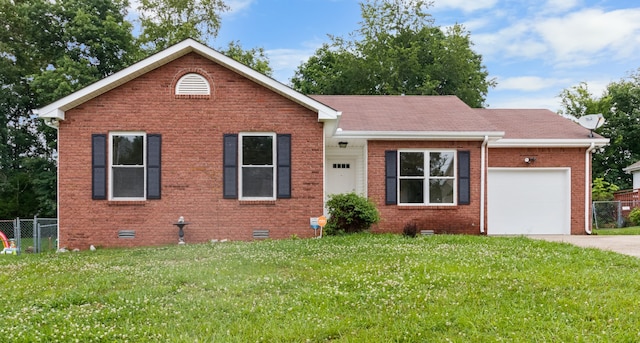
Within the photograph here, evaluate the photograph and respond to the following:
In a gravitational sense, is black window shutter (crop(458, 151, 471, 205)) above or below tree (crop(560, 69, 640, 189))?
below

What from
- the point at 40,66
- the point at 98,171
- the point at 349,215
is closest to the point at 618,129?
the point at 349,215

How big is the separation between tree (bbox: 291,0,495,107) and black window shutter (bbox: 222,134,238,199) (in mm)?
16641

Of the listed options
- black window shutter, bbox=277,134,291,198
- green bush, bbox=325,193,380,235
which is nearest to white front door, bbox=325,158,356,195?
green bush, bbox=325,193,380,235

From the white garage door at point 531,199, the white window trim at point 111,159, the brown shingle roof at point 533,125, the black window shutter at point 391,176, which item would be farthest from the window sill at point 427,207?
the white window trim at point 111,159

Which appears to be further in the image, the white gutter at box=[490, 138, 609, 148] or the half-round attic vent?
the white gutter at box=[490, 138, 609, 148]

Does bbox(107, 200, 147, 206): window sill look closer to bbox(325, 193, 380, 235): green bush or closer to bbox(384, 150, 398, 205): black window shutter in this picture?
bbox(325, 193, 380, 235): green bush

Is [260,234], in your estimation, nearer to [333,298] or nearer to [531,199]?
[333,298]

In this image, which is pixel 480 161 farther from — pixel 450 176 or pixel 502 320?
pixel 502 320

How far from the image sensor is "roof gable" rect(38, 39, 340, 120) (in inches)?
454

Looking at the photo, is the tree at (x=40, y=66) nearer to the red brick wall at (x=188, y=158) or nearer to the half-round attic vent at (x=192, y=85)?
the red brick wall at (x=188, y=158)

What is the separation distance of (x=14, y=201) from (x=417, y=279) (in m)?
23.5

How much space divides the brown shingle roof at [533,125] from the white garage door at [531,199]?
40.3 inches

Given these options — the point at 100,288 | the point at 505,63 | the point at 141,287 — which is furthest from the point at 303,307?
the point at 505,63

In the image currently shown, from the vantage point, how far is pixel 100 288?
20.2 feet
